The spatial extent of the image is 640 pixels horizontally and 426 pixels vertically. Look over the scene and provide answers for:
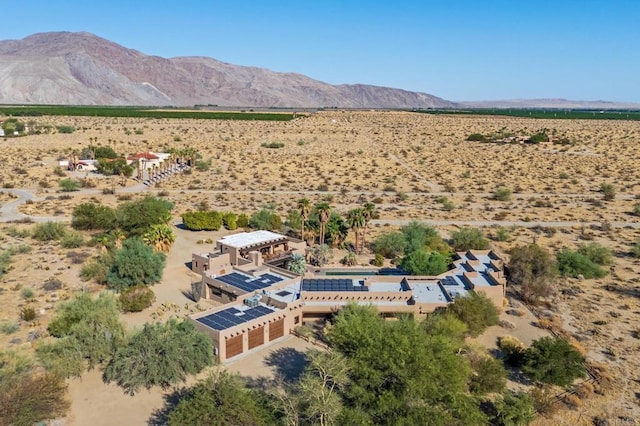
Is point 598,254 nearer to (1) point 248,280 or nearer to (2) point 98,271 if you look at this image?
(1) point 248,280

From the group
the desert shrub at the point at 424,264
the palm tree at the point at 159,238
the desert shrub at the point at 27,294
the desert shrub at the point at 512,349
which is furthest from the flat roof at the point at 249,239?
the desert shrub at the point at 512,349

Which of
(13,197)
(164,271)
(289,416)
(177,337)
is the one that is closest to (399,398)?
(289,416)

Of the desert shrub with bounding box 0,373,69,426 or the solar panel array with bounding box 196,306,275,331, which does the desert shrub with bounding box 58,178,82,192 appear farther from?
the desert shrub with bounding box 0,373,69,426

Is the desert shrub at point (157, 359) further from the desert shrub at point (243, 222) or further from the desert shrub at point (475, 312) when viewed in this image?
the desert shrub at point (243, 222)

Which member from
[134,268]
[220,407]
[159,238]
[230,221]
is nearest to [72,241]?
[159,238]

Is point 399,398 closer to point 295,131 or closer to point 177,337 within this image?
point 177,337

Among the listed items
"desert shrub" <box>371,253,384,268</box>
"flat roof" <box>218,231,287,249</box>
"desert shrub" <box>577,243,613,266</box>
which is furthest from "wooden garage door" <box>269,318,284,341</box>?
"desert shrub" <box>577,243,613,266</box>
